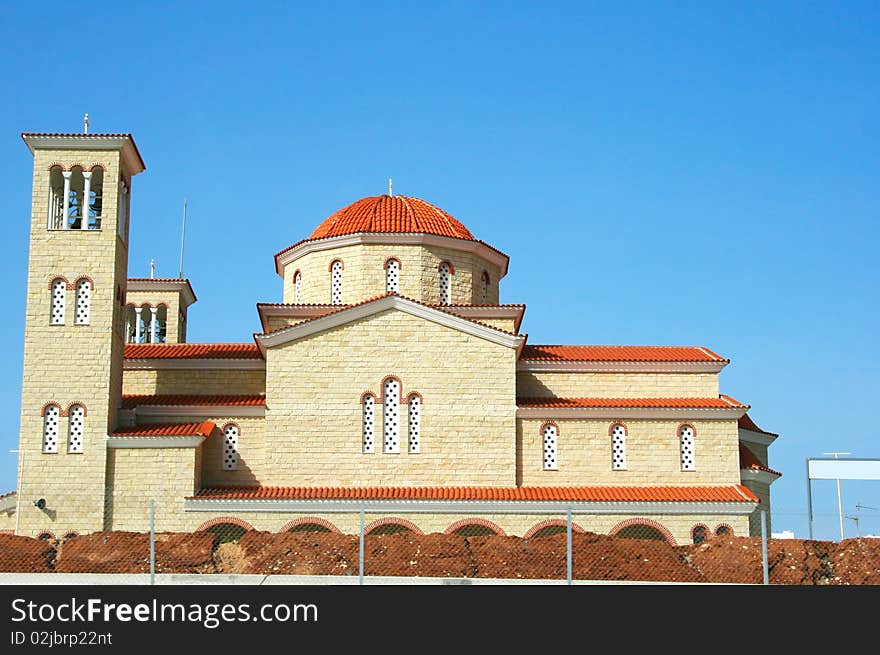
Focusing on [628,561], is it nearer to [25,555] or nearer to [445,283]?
[25,555]

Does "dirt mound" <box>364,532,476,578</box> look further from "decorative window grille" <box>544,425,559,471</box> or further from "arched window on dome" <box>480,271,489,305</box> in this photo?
"arched window on dome" <box>480,271,489,305</box>

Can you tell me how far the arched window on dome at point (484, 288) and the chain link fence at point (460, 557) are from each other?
43.6ft

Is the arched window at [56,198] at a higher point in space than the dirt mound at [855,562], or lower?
higher

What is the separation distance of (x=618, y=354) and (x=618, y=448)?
3.44 metres

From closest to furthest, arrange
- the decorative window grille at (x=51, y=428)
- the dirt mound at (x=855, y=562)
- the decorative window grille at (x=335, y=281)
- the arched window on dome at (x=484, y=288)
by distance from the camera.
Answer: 1. the dirt mound at (x=855, y=562)
2. the decorative window grille at (x=51, y=428)
3. the decorative window grille at (x=335, y=281)
4. the arched window on dome at (x=484, y=288)

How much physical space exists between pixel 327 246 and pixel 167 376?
21.1ft

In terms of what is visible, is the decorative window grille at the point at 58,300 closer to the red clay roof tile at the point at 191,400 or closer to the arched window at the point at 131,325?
the red clay roof tile at the point at 191,400

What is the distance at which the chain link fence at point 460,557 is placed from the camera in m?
22.6

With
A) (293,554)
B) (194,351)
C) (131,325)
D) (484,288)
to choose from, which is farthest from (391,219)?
(293,554)

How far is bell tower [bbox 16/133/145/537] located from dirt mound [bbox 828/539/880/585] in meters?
17.7

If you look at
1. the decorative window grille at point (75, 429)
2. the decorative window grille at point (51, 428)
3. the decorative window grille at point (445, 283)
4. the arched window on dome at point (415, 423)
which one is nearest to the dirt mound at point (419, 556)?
the arched window on dome at point (415, 423)

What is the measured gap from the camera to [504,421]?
1240 inches
